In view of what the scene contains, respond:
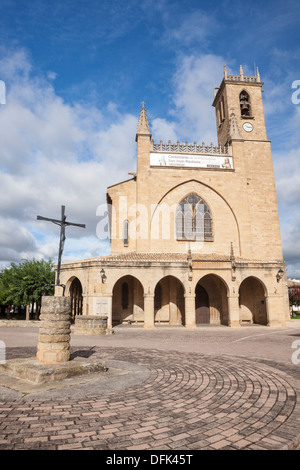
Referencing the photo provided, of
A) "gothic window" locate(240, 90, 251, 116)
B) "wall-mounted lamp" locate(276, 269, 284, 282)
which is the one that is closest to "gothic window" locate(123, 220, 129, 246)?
"wall-mounted lamp" locate(276, 269, 284, 282)

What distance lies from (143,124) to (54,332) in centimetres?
2342

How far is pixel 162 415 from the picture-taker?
13.4 ft

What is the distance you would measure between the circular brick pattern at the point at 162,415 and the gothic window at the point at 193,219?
18856mm

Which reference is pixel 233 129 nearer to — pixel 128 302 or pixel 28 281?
pixel 128 302

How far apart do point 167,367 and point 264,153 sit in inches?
1016

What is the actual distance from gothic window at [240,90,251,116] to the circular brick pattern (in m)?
30.0

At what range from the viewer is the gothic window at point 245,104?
1196 inches

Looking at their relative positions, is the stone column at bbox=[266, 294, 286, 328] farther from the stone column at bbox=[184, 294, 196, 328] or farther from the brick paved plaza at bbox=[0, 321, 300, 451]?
the brick paved plaza at bbox=[0, 321, 300, 451]

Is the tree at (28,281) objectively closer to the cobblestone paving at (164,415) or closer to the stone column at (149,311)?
the stone column at (149,311)

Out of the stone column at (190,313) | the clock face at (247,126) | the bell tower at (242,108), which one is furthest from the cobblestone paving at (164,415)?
the clock face at (247,126)

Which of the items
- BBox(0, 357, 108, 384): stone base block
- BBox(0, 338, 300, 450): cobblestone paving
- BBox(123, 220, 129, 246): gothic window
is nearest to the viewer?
BBox(0, 338, 300, 450): cobblestone paving

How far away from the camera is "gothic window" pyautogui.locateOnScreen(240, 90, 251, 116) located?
30372mm

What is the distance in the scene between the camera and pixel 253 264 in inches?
849

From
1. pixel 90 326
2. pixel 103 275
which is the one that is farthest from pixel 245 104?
pixel 90 326
